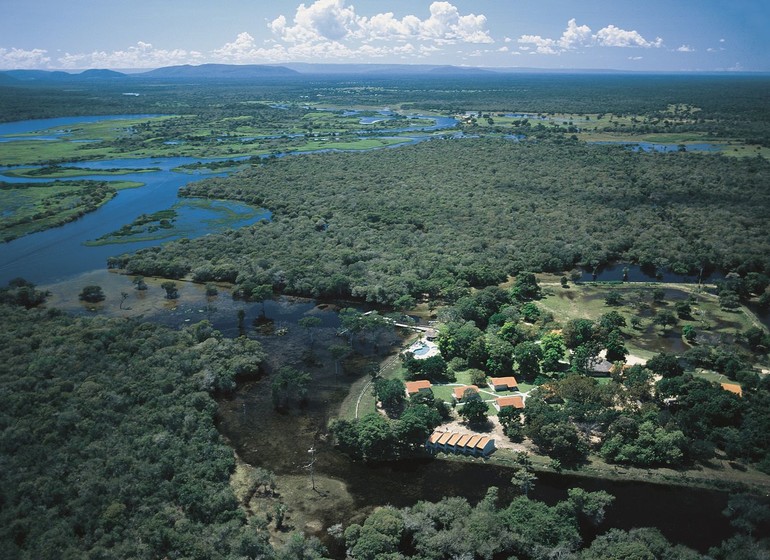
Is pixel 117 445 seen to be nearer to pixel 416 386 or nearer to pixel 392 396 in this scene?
pixel 392 396

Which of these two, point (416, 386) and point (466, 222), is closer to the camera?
point (416, 386)

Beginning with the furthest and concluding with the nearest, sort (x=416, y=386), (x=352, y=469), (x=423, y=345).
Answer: (x=423, y=345) → (x=416, y=386) → (x=352, y=469)

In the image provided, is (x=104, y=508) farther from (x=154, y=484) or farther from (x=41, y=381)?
(x=41, y=381)

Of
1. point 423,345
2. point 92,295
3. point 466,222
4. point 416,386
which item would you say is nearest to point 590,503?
point 416,386

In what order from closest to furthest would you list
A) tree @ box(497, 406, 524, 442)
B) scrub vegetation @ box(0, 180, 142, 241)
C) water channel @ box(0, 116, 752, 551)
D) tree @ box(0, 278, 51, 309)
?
water channel @ box(0, 116, 752, 551), tree @ box(497, 406, 524, 442), tree @ box(0, 278, 51, 309), scrub vegetation @ box(0, 180, 142, 241)

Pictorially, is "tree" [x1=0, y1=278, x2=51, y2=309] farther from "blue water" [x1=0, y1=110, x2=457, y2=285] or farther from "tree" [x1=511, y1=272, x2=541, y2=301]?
"tree" [x1=511, y1=272, x2=541, y2=301]

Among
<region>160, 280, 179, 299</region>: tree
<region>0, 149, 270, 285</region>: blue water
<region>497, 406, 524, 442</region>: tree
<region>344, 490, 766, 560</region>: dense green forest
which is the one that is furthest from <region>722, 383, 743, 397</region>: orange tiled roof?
<region>0, 149, 270, 285</region>: blue water

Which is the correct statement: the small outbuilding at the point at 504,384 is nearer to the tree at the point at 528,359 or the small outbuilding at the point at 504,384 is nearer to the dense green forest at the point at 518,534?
the tree at the point at 528,359
